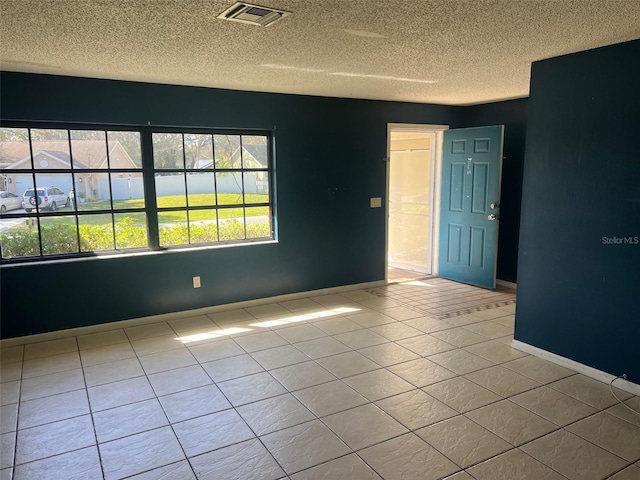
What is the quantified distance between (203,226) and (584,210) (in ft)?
11.0

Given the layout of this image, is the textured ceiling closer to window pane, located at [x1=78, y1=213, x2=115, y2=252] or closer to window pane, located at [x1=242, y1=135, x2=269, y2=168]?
window pane, located at [x1=242, y1=135, x2=269, y2=168]

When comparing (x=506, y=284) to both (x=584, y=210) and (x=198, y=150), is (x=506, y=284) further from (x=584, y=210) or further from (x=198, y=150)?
(x=198, y=150)

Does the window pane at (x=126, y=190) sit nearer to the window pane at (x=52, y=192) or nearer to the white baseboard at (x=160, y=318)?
the window pane at (x=52, y=192)

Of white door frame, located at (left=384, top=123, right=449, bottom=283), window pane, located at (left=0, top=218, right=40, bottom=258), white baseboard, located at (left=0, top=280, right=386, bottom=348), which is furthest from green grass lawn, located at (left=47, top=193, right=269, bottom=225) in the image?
white door frame, located at (left=384, top=123, right=449, bottom=283)

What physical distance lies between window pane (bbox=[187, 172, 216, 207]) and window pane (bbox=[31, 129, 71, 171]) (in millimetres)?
1059

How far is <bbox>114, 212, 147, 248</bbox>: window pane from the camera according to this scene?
4117 millimetres

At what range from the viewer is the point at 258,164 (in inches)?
186

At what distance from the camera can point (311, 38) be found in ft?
8.56

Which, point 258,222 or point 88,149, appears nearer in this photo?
point 88,149

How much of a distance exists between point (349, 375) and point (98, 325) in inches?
93.6

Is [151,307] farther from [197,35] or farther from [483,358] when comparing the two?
[483,358]

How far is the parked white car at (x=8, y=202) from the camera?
360 centimetres

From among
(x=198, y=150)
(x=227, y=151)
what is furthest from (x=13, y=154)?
(x=227, y=151)

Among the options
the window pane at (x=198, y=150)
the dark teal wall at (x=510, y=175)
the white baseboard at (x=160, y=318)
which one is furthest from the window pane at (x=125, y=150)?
the dark teal wall at (x=510, y=175)
